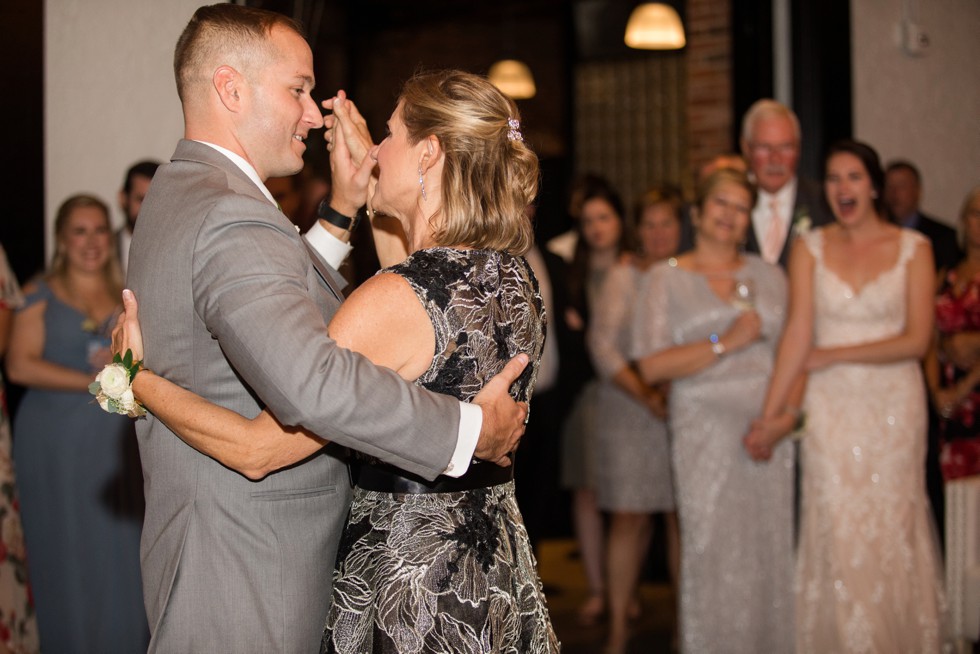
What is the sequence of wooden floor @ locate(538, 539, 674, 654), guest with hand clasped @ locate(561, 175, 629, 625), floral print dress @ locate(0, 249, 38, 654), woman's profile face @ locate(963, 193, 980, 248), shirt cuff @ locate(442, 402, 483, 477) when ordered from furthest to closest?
guest with hand clasped @ locate(561, 175, 629, 625) < wooden floor @ locate(538, 539, 674, 654) < woman's profile face @ locate(963, 193, 980, 248) < floral print dress @ locate(0, 249, 38, 654) < shirt cuff @ locate(442, 402, 483, 477)

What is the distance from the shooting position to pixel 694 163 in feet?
21.6

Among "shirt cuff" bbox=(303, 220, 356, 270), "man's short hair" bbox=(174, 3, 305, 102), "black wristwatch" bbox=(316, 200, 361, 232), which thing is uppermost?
"man's short hair" bbox=(174, 3, 305, 102)

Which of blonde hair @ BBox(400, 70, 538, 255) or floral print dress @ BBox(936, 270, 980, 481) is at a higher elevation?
blonde hair @ BBox(400, 70, 538, 255)

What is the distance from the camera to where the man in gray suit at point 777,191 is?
4.23 m

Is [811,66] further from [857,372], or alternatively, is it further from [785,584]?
[785,584]

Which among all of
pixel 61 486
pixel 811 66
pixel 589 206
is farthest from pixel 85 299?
pixel 811 66

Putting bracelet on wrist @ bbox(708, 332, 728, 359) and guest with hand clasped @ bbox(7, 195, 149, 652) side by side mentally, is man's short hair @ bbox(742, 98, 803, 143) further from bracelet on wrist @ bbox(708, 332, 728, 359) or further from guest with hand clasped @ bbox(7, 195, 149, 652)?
guest with hand clasped @ bbox(7, 195, 149, 652)

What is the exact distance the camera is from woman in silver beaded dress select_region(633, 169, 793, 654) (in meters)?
3.91

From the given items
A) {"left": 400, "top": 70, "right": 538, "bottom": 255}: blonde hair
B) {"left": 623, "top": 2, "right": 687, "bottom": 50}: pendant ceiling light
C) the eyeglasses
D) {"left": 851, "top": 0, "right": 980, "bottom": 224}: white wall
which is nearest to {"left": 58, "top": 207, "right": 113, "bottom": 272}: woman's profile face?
{"left": 400, "top": 70, "right": 538, "bottom": 255}: blonde hair

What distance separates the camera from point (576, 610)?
17.0 feet

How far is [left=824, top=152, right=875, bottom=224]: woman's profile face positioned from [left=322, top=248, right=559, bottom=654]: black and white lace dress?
2375 millimetres

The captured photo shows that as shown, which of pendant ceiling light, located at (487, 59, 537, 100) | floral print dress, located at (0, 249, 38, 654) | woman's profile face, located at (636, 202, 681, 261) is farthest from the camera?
pendant ceiling light, located at (487, 59, 537, 100)

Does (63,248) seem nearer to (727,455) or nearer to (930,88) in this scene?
(727,455)

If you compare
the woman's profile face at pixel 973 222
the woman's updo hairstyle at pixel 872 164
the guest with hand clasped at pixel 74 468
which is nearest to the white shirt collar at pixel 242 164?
the guest with hand clasped at pixel 74 468
